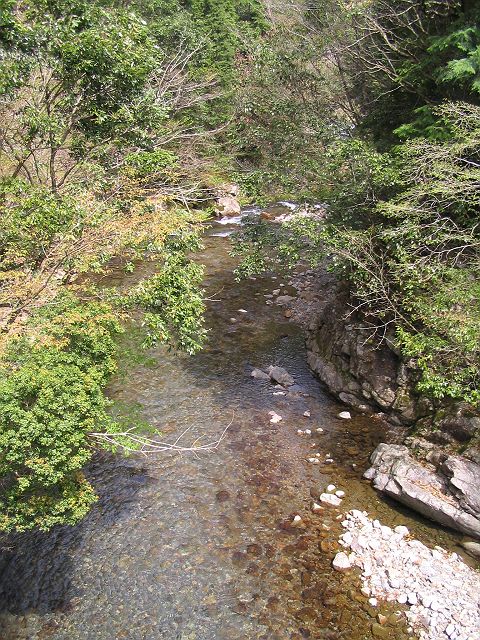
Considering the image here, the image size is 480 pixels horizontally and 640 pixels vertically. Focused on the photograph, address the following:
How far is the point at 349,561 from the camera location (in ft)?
30.6

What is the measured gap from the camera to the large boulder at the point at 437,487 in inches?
377

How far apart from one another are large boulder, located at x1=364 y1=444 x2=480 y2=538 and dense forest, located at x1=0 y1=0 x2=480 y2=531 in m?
1.81

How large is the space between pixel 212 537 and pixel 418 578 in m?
4.16

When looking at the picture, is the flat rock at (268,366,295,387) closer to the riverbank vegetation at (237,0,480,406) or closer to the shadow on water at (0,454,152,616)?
the riverbank vegetation at (237,0,480,406)

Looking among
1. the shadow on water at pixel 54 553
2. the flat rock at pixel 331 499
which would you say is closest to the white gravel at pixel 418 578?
the flat rock at pixel 331 499

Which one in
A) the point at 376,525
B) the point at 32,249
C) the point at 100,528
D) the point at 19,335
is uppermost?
the point at 32,249

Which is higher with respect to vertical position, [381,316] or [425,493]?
[381,316]

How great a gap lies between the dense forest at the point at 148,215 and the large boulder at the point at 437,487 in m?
1.81

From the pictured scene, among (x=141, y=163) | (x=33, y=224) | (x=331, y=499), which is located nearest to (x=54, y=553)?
(x=331, y=499)

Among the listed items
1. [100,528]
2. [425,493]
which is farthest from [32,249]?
[425,493]

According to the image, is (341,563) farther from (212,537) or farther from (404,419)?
(404,419)

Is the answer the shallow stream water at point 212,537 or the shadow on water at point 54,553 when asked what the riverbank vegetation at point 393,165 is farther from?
the shadow on water at point 54,553

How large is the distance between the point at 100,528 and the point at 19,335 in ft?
15.9

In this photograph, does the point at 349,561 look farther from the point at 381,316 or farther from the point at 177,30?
the point at 177,30
